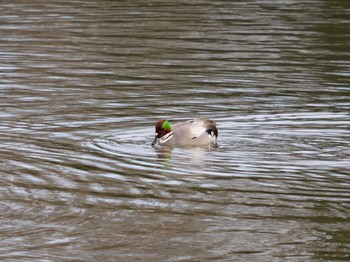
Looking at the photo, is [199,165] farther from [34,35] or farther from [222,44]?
[34,35]

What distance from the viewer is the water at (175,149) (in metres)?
10.1

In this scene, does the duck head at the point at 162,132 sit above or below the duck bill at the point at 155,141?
above

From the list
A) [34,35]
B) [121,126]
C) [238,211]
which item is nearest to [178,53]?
[34,35]

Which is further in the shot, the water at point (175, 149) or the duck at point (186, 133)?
the duck at point (186, 133)

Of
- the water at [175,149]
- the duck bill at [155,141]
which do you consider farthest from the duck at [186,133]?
the water at [175,149]

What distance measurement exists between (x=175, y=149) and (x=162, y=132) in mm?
298

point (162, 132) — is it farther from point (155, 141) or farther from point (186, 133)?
point (186, 133)

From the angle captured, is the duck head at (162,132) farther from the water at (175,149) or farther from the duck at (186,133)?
the water at (175,149)

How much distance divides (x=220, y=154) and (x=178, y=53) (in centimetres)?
915

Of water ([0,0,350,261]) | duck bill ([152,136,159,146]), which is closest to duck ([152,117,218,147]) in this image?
duck bill ([152,136,159,146])

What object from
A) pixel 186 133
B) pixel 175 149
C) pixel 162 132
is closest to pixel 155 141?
pixel 162 132

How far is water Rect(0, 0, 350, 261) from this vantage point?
10.1 metres

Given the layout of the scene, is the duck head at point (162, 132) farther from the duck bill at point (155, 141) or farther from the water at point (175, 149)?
the water at point (175, 149)

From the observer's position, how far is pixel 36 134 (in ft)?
48.6
